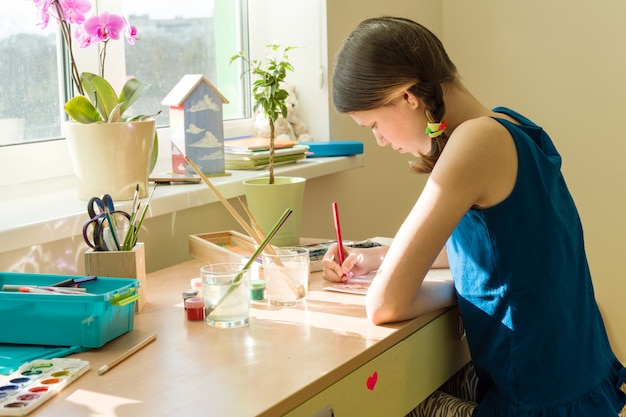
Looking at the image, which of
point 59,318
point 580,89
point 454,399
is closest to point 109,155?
point 59,318

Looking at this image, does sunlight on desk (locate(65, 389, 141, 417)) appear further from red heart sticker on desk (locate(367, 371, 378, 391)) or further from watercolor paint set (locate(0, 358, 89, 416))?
red heart sticker on desk (locate(367, 371, 378, 391))

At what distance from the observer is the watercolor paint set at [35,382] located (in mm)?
970

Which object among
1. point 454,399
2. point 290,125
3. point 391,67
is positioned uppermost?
point 391,67

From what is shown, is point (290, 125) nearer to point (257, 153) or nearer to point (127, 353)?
point (257, 153)

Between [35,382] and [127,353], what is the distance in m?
0.15

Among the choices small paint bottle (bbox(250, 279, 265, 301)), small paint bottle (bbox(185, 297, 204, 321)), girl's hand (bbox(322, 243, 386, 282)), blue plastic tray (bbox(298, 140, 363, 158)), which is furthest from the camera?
blue plastic tray (bbox(298, 140, 363, 158))

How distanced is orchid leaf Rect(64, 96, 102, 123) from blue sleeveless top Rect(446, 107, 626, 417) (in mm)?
749

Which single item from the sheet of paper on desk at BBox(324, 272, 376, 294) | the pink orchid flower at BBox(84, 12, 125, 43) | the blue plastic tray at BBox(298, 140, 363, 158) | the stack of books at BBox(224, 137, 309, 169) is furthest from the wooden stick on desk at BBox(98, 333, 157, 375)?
the blue plastic tray at BBox(298, 140, 363, 158)

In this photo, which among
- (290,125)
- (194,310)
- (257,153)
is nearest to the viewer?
(194,310)

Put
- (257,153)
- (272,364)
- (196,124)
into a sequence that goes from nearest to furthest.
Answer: (272,364) < (196,124) < (257,153)

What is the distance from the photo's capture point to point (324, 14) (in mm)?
2340

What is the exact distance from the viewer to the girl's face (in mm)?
1428

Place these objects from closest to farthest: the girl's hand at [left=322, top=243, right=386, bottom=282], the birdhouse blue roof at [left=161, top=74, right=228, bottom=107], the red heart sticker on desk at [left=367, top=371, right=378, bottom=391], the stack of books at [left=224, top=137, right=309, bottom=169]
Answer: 1. the red heart sticker on desk at [left=367, top=371, right=378, bottom=391]
2. the girl's hand at [left=322, top=243, right=386, bottom=282]
3. the birdhouse blue roof at [left=161, top=74, right=228, bottom=107]
4. the stack of books at [left=224, top=137, right=309, bottom=169]

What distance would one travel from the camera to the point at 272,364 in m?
1.13
